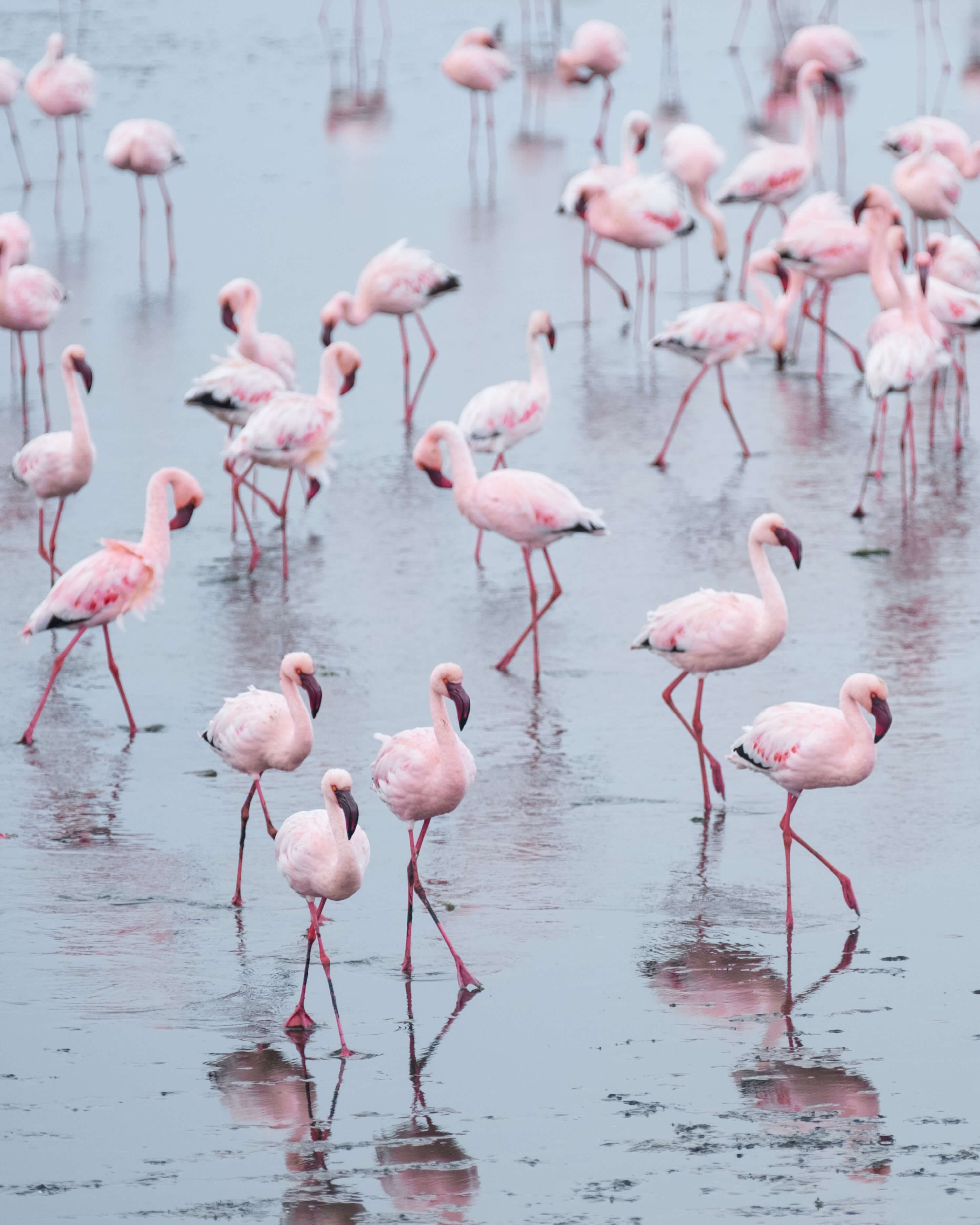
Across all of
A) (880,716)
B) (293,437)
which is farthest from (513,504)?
(880,716)

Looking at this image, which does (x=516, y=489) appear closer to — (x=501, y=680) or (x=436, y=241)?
(x=501, y=680)

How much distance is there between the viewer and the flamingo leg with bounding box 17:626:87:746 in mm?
8109

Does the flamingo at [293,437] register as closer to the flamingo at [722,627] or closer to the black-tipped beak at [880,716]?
the flamingo at [722,627]

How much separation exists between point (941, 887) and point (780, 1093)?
1589mm

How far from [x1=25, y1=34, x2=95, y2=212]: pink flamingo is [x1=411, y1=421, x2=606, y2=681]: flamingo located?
11142mm

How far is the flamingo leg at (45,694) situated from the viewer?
8.11m

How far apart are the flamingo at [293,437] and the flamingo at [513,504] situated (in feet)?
4.04

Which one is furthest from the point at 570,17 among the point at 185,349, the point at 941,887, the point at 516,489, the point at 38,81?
the point at 941,887

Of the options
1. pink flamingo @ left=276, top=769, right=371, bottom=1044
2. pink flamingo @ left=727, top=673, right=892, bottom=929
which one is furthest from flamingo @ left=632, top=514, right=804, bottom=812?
pink flamingo @ left=276, top=769, right=371, bottom=1044

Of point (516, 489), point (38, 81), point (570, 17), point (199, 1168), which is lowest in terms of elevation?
point (199, 1168)

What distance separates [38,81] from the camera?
1953 cm

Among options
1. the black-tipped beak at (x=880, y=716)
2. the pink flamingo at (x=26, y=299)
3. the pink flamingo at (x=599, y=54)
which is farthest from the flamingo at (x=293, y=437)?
the pink flamingo at (x=599, y=54)

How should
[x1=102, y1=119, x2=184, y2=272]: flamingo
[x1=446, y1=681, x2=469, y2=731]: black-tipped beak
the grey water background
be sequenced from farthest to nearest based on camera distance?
[x1=102, y1=119, x2=184, y2=272]: flamingo
[x1=446, y1=681, x2=469, y2=731]: black-tipped beak
the grey water background

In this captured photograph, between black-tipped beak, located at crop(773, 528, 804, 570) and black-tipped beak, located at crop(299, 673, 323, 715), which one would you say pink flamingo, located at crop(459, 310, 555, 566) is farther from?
black-tipped beak, located at crop(299, 673, 323, 715)
